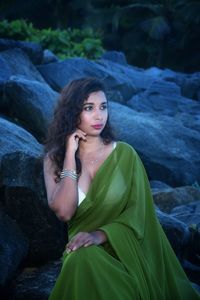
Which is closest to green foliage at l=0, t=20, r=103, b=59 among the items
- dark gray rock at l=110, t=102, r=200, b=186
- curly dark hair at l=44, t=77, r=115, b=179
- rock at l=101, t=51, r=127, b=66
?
rock at l=101, t=51, r=127, b=66

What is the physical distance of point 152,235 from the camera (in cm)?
314

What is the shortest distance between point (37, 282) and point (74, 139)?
1.16m

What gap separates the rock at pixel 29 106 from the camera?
269 inches

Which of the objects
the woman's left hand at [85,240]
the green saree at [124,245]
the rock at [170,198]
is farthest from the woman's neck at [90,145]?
the rock at [170,198]

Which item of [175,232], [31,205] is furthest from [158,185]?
[31,205]

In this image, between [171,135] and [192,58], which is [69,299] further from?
[192,58]

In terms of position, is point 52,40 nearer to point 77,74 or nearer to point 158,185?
point 77,74

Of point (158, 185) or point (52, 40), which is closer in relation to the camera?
point (158, 185)

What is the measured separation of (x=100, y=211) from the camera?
305 centimetres

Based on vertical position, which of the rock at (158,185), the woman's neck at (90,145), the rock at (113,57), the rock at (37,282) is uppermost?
the woman's neck at (90,145)

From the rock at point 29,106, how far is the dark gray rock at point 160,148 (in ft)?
5.14

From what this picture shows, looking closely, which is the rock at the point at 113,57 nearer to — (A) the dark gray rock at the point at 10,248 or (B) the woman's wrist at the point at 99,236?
(A) the dark gray rock at the point at 10,248

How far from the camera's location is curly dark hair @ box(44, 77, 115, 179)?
328 cm

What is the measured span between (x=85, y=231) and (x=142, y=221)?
14.1 inches
